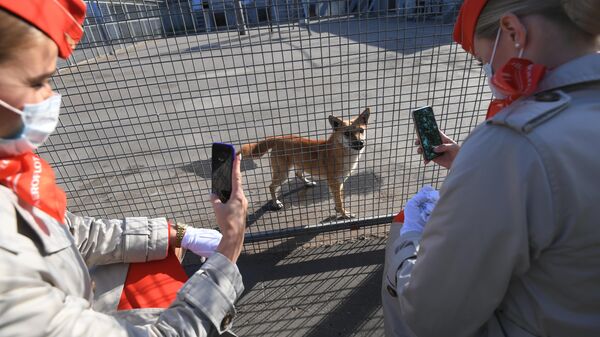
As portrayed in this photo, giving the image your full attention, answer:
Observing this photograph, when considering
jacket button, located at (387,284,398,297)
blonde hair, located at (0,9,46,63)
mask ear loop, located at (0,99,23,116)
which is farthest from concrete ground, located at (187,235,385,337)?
blonde hair, located at (0,9,46,63)

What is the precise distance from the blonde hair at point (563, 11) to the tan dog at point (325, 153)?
2.50 metres

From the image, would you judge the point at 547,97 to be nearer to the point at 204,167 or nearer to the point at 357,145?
the point at 357,145

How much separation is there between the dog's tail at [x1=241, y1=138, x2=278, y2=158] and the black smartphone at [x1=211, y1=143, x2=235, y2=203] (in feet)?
6.58

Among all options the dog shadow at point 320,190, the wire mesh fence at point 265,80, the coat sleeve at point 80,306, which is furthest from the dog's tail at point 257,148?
the coat sleeve at point 80,306

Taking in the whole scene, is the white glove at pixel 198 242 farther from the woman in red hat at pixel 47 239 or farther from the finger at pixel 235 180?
the finger at pixel 235 180

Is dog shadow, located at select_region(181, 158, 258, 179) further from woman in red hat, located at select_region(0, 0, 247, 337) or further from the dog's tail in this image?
woman in red hat, located at select_region(0, 0, 247, 337)

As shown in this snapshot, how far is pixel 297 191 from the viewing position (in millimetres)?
4207

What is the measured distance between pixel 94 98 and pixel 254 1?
4.94 meters

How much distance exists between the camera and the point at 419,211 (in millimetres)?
1651

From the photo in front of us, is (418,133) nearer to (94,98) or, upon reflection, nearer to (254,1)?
(254,1)

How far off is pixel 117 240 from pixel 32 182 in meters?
0.71

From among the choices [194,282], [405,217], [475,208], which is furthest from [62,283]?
[405,217]

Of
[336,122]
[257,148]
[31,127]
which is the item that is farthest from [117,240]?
[336,122]

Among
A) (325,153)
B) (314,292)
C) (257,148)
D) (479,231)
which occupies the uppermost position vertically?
(479,231)
